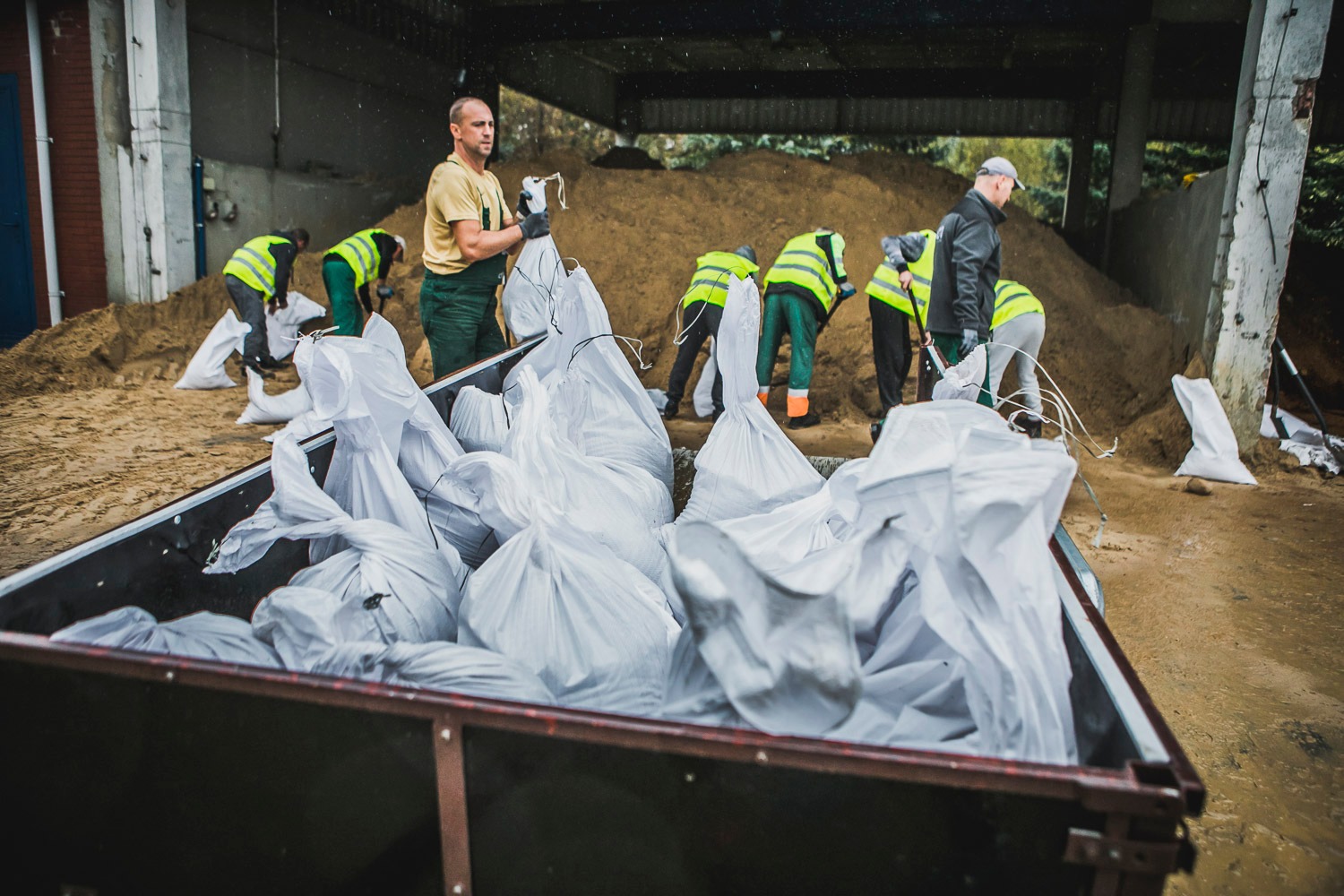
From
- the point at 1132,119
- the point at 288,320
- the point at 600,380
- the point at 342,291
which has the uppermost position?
the point at 1132,119

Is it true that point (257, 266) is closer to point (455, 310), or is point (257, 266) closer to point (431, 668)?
point (455, 310)

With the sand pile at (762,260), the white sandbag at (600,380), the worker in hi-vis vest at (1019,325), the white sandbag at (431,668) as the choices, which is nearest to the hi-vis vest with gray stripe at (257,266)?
the sand pile at (762,260)

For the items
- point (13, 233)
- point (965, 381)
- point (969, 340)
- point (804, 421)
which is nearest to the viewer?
point (965, 381)

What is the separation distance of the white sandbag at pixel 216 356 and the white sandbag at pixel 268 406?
647 mm

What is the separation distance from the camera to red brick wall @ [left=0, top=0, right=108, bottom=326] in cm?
690

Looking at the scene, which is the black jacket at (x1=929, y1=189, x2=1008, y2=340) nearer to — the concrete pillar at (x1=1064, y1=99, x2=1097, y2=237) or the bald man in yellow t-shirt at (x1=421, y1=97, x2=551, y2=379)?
the bald man in yellow t-shirt at (x1=421, y1=97, x2=551, y2=379)

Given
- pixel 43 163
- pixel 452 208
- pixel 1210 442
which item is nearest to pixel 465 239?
pixel 452 208

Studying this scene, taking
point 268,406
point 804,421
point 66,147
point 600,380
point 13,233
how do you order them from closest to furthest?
point 600,380
point 268,406
point 804,421
point 66,147
point 13,233

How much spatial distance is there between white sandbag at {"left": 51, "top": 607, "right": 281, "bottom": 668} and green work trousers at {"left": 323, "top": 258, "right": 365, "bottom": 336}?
470cm

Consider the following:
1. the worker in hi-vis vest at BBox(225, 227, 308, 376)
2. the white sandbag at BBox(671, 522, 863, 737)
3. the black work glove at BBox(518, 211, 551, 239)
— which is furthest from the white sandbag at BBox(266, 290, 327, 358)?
the white sandbag at BBox(671, 522, 863, 737)

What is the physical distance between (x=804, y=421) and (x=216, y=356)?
4094mm

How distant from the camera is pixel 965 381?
2.14 meters

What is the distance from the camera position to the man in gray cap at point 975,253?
4.15 metres

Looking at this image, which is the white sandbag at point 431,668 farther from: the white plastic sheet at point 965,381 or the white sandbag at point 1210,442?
the white sandbag at point 1210,442
